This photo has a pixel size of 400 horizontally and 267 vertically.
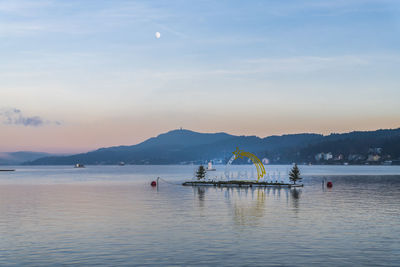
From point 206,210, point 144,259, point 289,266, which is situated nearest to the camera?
point 289,266

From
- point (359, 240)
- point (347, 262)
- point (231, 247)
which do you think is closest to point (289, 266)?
point (347, 262)

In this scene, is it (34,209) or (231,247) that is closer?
(231,247)

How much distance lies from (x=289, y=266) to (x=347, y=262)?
4.71 meters

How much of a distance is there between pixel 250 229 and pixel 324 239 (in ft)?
29.3

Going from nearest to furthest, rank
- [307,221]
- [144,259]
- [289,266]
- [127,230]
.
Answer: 1. [289,266]
2. [144,259]
3. [127,230]
4. [307,221]

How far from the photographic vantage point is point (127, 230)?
164ft

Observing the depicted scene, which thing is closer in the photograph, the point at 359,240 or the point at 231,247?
the point at 231,247

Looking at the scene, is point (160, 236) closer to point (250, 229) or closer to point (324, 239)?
point (250, 229)

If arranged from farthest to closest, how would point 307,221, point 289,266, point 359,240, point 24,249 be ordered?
point 307,221
point 359,240
point 24,249
point 289,266

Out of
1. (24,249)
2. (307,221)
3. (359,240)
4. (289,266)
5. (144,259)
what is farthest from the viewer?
(307,221)

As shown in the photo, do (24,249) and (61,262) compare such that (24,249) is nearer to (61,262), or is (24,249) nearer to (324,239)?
(61,262)

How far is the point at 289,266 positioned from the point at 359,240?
13225mm

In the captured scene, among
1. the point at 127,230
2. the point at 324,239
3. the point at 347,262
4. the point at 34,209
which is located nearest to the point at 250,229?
the point at 324,239

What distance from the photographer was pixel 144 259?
35625mm
